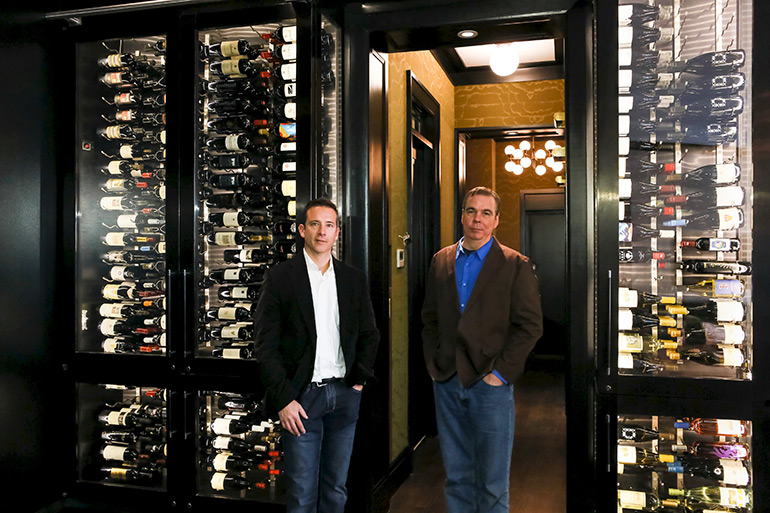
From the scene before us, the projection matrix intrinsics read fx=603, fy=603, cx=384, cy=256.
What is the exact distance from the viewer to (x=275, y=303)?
2352mm

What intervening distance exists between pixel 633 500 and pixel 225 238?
2.31m

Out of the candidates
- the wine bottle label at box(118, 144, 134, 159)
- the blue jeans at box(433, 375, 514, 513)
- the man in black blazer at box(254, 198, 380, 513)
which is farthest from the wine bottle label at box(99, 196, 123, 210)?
the blue jeans at box(433, 375, 514, 513)

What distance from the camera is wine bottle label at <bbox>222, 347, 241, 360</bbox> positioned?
312cm

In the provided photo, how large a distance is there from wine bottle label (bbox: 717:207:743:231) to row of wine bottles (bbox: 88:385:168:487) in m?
2.93

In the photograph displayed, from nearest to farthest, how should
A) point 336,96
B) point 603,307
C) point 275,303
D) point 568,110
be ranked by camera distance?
point 275,303, point 603,307, point 568,110, point 336,96

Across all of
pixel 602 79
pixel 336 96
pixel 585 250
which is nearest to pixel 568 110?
pixel 602 79

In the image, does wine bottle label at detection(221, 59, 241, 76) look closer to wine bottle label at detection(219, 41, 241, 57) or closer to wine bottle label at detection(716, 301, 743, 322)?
wine bottle label at detection(219, 41, 241, 57)

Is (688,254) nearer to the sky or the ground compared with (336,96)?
nearer to the ground

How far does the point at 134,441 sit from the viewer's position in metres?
3.45

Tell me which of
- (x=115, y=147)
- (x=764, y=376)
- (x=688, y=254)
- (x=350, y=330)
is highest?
(x=115, y=147)

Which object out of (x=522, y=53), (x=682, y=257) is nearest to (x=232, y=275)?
(x=682, y=257)

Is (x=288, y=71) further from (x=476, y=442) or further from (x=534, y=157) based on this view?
(x=534, y=157)

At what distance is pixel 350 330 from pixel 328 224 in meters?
0.44

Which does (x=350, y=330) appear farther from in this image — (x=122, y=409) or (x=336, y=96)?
(x=122, y=409)
